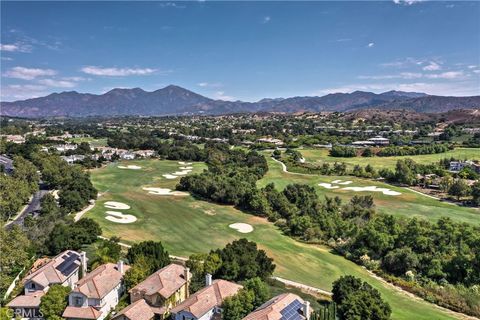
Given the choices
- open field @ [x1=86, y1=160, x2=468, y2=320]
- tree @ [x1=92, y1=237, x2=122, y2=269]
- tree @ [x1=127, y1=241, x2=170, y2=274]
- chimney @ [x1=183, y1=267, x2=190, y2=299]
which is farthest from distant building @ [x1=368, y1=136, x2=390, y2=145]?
chimney @ [x1=183, y1=267, x2=190, y2=299]

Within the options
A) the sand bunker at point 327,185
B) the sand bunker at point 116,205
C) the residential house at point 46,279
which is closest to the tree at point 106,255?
the residential house at point 46,279

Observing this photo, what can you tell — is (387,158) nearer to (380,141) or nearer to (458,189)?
(380,141)

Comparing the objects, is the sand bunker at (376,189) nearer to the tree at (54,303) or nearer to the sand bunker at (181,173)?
the sand bunker at (181,173)

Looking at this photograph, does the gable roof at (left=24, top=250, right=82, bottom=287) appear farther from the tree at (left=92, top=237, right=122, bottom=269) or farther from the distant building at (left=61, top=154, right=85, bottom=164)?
the distant building at (left=61, top=154, right=85, bottom=164)

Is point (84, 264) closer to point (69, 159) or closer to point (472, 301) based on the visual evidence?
point (472, 301)

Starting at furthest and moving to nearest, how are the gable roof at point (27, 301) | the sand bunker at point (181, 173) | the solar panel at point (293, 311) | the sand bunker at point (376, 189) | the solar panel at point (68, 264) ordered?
1. the sand bunker at point (181, 173)
2. the sand bunker at point (376, 189)
3. the solar panel at point (68, 264)
4. the gable roof at point (27, 301)
5. the solar panel at point (293, 311)
